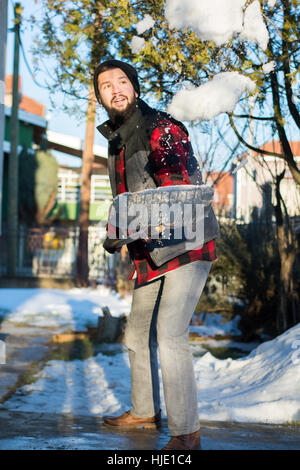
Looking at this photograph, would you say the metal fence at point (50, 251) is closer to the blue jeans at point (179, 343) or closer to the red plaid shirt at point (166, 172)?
the red plaid shirt at point (166, 172)

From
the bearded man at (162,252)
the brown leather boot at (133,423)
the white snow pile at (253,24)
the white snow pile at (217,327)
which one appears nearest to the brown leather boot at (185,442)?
the bearded man at (162,252)

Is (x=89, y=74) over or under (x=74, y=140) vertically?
under

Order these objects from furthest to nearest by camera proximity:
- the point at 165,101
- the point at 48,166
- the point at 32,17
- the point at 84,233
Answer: the point at 48,166 < the point at 84,233 < the point at 32,17 < the point at 165,101

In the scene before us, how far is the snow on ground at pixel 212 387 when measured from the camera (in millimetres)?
3354

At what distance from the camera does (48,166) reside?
19.5 m

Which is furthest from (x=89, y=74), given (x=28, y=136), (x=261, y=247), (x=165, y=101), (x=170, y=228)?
(x=28, y=136)

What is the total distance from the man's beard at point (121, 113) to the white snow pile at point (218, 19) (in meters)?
0.70

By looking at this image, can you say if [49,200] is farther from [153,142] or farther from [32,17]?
[153,142]

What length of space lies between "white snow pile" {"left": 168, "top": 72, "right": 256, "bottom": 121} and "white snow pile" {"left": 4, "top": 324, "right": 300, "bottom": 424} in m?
1.61

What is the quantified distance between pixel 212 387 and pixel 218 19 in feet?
7.83

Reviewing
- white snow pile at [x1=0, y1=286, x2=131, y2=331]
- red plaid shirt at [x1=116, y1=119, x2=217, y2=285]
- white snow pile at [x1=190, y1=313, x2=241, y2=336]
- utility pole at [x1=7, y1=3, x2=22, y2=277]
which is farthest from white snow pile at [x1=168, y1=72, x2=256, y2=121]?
utility pole at [x1=7, y1=3, x2=22, y2=277]

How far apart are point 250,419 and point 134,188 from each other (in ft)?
4.80

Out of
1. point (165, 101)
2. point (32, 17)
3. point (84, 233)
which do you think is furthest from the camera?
point (84, 233)

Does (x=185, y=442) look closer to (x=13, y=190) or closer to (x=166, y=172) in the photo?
(x=166, y=172)
